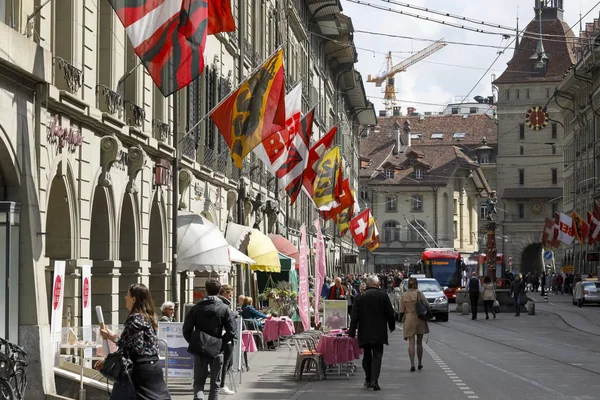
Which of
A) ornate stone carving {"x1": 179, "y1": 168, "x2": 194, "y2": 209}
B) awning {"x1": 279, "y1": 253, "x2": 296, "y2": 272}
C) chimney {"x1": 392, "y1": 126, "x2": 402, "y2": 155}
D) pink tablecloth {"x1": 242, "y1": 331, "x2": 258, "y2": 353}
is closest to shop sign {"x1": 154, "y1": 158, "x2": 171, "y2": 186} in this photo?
ornate stone carving {"x1": 179, "y1": 168, "x2": 194, "y2": 209}

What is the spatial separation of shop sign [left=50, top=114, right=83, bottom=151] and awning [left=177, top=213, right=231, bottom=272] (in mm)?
6938

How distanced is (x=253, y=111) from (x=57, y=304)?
334 inches

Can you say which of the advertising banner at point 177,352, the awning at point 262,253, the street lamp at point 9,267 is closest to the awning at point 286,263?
the awning at point 262,253

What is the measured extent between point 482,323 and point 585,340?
40.3ft

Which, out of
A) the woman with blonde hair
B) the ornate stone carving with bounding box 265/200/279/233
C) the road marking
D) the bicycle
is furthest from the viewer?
the ornate stone carving with bounding box 265/200/279/233

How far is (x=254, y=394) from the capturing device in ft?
64.0

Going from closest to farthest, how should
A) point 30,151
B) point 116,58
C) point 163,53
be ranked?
1. point 163,53
2. point 30,151
3. point 116,58

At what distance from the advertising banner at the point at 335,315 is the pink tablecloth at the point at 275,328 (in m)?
4.59

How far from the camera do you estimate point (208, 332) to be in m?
16.7

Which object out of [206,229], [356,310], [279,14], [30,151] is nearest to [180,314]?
[206,229]

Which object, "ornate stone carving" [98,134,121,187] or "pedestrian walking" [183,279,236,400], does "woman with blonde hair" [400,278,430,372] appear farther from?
"pedestrian walking" [183,279,236,400]

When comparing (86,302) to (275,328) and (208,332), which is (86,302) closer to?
(208,332)

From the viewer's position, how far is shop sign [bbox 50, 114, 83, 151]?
19.5 metres

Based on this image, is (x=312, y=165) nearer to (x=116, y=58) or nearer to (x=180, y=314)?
(x=180, y=314)
